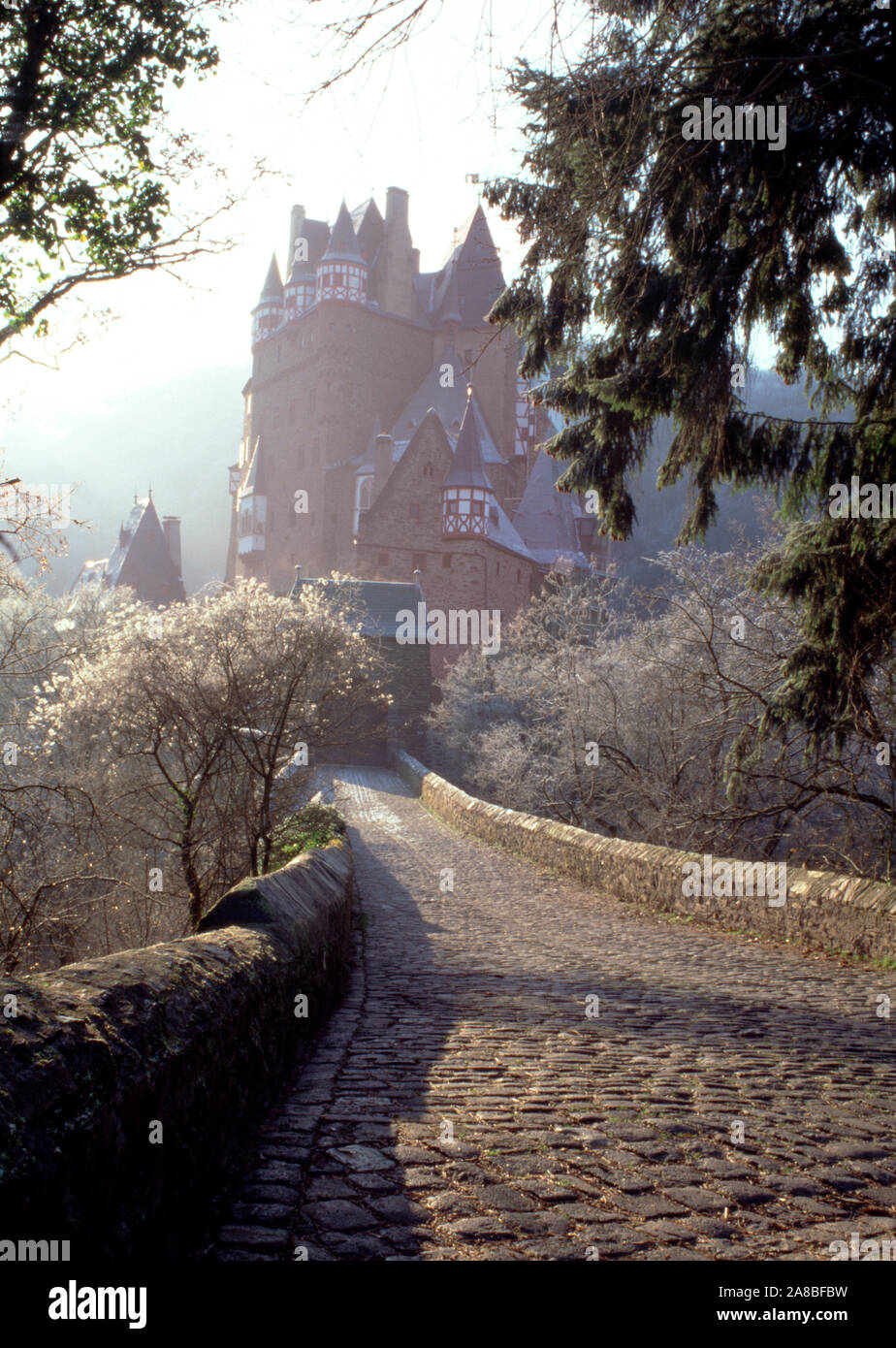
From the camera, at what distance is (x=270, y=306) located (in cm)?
7575

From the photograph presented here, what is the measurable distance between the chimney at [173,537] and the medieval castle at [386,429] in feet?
14.8

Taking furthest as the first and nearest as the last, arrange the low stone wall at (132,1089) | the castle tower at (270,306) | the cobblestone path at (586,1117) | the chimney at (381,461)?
the castle tower at (270,306) → the chimney at (381,461) → the cobblestone path at (586,1117) → the low stone wall at (132,1089)

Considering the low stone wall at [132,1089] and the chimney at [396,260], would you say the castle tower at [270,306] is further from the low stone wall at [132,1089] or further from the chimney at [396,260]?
the low stone wall at [132,1089]

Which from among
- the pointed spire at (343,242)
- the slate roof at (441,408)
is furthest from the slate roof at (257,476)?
the pointed spire at (343,242)

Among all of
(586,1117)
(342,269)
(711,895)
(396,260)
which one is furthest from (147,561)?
(586,1117)

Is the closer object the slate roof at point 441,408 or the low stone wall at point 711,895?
the low stone wall at point 711,895

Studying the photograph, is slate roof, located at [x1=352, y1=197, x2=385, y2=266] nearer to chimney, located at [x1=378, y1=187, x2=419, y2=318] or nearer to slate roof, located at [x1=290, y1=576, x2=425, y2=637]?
chimney, located at [x1=378, y1=187, x2=419, y2=318]

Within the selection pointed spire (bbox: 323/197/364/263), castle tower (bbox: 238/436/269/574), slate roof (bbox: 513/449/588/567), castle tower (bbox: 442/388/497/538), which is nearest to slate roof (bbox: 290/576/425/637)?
castle tower (bbox: 442/388/497/538)

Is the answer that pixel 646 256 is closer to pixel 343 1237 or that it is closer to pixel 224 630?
pixel 343 1237

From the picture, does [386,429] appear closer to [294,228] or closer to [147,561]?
[294,228]

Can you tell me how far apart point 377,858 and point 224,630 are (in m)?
5.21

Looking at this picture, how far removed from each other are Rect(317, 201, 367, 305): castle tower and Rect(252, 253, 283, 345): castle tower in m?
8.02

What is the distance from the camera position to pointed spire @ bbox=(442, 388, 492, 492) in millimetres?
56719

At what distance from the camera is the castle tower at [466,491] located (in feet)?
185
